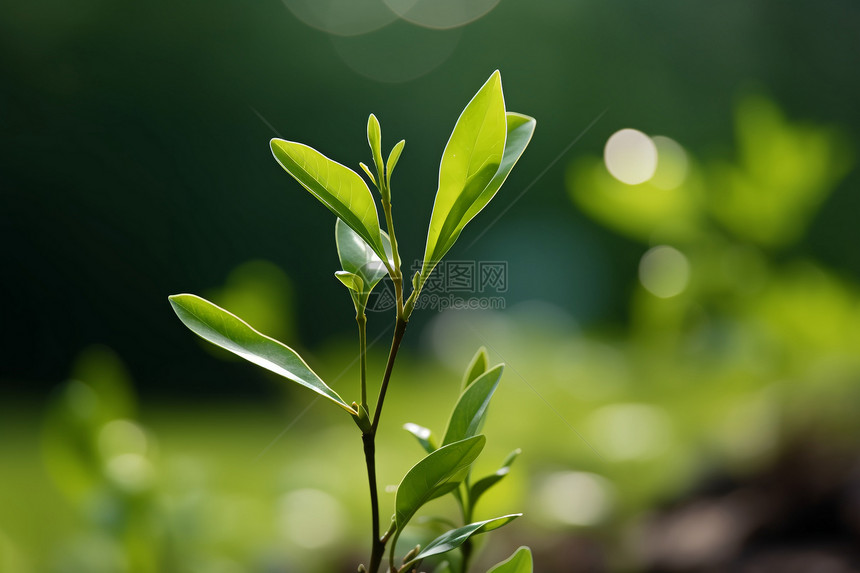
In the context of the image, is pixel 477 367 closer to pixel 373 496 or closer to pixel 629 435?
pixel 373 496

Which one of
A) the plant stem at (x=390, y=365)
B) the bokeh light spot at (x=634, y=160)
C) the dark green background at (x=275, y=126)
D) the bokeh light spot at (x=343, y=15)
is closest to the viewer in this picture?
the plant stem at (x=390, y=365)

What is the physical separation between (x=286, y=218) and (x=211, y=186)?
23cm

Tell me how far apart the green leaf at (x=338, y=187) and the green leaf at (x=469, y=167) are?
2cm

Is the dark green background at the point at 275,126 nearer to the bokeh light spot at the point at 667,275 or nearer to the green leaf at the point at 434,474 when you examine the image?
the bokeh light spot at the point at 667,275

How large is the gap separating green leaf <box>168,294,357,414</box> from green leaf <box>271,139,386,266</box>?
42mm

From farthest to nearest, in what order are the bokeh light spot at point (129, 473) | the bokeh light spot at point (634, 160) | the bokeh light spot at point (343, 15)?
the bokeh light spot at point (343, 15), the bokeh light spot at point (634, 160), the bokeh light spot at point (129, 473)

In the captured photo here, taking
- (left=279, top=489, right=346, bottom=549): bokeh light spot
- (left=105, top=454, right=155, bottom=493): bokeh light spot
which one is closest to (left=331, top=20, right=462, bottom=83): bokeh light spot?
(left=279, top=489, right=346, bottom=549): bokeh light spot

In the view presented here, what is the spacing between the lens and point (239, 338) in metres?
0.17

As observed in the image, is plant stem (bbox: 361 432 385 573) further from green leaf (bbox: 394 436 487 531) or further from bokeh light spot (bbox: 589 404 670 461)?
bokeh light spot (bbox: 589 404 670 461)

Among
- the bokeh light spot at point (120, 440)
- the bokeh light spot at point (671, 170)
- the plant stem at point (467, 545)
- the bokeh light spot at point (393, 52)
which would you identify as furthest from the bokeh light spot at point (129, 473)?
the bokeh light spot at point (393, 52)

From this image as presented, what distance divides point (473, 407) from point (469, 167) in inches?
3.1

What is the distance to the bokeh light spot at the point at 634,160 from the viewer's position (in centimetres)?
67

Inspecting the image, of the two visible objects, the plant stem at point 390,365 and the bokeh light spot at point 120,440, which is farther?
the bokeh light spot at point 120,440

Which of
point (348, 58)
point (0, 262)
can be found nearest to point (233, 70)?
point (348, 58)
